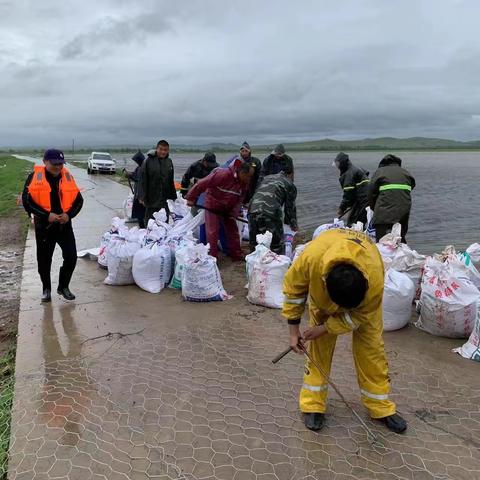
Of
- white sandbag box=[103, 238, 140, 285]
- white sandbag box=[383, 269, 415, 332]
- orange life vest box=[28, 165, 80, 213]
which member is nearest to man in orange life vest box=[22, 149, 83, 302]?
orange life vest box=[28, 165, 80, 213]

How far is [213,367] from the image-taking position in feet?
11.7

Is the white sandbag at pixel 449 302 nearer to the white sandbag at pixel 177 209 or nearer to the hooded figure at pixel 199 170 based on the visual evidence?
the white sandbag at pixel 177 209

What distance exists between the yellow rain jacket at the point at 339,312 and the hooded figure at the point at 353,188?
179 inches

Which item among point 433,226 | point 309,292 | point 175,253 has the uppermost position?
point 309,292

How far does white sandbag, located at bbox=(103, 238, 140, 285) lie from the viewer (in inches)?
214

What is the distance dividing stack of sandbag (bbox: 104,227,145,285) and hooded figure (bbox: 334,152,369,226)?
333 centimetres

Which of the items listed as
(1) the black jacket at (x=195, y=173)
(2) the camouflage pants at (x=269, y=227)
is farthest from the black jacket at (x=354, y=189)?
(1) the black jacket at (x=195, y=173)

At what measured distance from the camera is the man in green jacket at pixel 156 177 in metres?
7.40

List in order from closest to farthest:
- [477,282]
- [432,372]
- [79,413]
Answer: [79,413] → [432,372] → [477,282]

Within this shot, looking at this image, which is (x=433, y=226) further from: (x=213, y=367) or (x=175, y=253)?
(x=213, y=367)

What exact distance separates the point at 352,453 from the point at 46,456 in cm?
168

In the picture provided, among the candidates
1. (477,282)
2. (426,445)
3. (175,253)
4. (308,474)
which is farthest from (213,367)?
(477,282)

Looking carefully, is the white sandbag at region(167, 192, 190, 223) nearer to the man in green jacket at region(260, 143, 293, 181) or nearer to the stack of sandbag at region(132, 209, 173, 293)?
the man in green jacket at region(260, 143, 293, 181)

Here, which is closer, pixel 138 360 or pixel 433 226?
pixel 138 360
